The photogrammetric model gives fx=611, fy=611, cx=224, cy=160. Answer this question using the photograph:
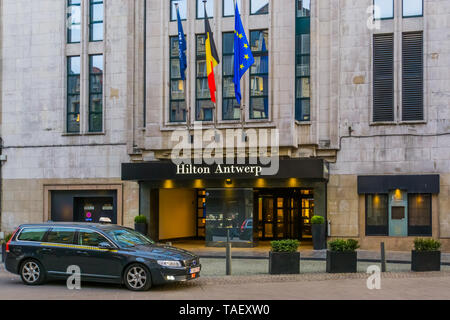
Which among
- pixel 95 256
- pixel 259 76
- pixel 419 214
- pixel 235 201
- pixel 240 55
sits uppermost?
pixel 240 55

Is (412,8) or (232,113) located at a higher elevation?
(412,8)

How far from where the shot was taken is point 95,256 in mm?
14164

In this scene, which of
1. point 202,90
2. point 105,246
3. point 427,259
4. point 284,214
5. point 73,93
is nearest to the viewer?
point 105,246

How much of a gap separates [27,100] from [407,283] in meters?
20.4

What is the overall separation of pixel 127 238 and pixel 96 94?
1442 cm

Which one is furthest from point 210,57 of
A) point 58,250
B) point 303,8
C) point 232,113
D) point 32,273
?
point 32,273

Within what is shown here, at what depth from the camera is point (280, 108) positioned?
79.3ft

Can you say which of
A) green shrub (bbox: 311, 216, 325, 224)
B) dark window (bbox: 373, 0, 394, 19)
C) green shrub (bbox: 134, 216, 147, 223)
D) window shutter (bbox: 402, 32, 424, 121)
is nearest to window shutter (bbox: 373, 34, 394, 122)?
window shutter (bbox: 402, 32, 424, 121)

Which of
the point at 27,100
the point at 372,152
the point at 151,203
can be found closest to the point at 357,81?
the point at 372,152

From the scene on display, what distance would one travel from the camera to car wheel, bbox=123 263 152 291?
13719 mm

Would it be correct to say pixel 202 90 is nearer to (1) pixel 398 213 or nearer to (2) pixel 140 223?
(2) pixel 140 223

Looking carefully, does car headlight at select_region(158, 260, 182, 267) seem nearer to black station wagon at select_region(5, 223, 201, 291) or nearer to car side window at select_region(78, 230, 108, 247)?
black station wagon at select_region(5, 223, 201, 291)

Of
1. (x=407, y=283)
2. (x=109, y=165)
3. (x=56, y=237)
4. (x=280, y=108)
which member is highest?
(x=280, y=108)
